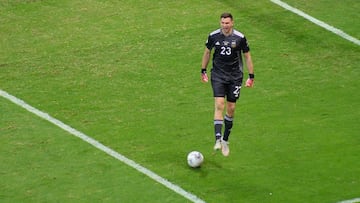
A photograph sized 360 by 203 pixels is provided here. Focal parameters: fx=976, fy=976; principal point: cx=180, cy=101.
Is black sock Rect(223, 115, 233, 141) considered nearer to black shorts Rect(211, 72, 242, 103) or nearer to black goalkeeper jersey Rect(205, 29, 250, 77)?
black shorts Rect(211, 72, 242, 103)

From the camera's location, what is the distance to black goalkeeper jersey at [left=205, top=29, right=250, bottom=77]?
16875 mm

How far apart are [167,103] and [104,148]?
248cm

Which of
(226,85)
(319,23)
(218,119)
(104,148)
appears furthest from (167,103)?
(319,23)

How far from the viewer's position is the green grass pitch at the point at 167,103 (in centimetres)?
1630

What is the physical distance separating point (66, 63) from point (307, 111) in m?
5.61

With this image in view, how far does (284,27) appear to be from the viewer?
23.5 metres

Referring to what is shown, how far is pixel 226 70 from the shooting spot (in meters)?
17.0

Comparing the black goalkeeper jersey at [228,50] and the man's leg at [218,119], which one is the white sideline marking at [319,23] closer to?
the black goalkeeper jersey at [228,50]

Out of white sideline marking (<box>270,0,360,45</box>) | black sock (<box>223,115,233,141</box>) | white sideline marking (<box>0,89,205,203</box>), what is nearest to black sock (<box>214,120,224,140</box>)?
black sock (<box>223,115,233,141</box>)

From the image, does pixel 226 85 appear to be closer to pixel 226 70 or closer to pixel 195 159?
pixel 226 70

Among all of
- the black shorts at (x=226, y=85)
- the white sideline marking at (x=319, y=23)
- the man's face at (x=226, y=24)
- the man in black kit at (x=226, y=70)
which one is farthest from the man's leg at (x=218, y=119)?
the white sideline marking at (x=319, y=23)

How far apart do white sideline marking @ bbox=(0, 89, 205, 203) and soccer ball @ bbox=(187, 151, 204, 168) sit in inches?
24.7

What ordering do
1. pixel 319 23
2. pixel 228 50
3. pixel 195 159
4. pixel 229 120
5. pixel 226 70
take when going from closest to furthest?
pixel 195 159 < pixel 228 50 < pixel 226 70 < pixel 229 120 < pixel 319 23

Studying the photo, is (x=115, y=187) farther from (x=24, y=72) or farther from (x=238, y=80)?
(x=24, y=72)
